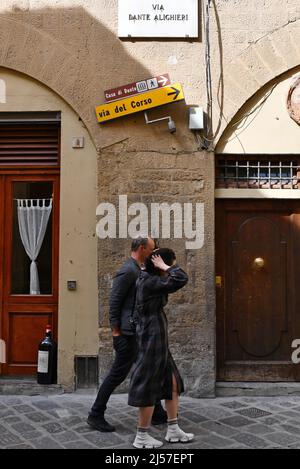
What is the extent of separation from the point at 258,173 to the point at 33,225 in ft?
9.31

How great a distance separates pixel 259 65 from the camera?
6.08m

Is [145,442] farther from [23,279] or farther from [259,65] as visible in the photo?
[259,65]

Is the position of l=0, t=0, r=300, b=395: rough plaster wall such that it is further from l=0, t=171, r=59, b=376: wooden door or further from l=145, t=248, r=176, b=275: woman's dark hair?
l=145, t=248, r=176, b=275: woman's dark hair

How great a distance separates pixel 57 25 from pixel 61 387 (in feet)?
14.0

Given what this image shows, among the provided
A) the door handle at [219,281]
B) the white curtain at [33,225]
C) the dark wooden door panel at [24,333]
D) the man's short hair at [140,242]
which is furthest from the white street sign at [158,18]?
the dark wooden door panel at [24,333]

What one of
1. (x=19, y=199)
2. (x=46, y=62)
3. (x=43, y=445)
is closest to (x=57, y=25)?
(x=46, y=62)

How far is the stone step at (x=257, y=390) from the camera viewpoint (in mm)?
5922

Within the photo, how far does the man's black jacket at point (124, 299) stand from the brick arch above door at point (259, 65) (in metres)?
2.47

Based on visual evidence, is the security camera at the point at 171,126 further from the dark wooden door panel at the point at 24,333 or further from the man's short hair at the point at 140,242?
the dark wooden door panel at the point at 24,333

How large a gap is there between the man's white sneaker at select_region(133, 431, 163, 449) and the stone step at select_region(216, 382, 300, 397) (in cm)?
186

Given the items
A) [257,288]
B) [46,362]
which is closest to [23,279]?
[46,362]

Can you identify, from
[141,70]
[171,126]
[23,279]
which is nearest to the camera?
[171,126]

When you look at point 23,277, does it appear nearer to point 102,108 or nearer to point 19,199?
point 19,199

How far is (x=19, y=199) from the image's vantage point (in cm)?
638
